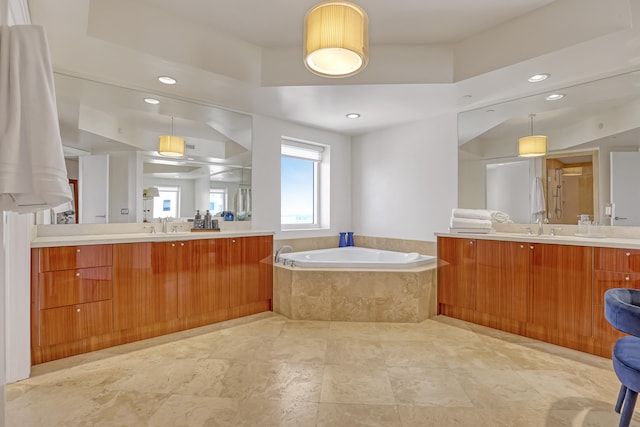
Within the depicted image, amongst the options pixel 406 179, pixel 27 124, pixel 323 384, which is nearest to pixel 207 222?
pixel 323 384

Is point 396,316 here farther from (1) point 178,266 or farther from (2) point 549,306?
(1) point 178,266

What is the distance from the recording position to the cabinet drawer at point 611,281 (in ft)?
7.38

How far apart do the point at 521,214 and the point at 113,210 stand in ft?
12.3

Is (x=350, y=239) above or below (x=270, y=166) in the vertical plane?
below

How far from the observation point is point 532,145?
3.15 metres

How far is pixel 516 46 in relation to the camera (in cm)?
Result: 249

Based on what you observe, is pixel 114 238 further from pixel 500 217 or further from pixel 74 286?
pixel 500 217

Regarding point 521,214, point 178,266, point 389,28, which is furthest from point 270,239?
point 521,214

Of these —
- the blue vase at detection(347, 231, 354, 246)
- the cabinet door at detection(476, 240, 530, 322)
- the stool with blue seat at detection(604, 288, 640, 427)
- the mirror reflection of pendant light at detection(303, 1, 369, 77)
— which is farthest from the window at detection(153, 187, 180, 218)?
the stool with blue seat at detection(604, 288, 640, 427)

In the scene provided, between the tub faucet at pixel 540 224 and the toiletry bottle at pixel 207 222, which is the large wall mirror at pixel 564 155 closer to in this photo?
the tub faucet at pixel 540 224

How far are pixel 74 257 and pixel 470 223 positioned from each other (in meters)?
3.30

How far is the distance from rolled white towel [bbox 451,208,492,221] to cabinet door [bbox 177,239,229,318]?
2296 millimetres

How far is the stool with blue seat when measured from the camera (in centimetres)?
115

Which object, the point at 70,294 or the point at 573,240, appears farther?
the point at 573,240
